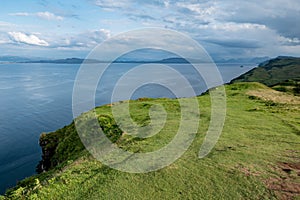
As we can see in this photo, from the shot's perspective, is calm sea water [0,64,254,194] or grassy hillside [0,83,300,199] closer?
grassy hillside [0,83,300,199]

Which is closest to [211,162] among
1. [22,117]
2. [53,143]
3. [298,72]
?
[53,143]

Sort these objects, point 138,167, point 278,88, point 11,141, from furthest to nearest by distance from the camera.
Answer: point 278,88 → point 11,141 → point 138,167

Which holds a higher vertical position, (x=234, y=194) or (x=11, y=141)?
(x=234, y=194)

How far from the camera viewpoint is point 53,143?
1527 inches

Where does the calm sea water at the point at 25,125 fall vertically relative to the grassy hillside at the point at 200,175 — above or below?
below

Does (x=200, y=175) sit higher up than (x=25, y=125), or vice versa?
(x=200, y=175)

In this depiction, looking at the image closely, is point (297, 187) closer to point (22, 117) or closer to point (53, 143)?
point (53, 143)

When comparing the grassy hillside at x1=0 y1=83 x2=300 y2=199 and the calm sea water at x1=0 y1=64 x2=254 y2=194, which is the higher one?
the grassy hillside at x1=0 y1=83 x2=300 y2=199

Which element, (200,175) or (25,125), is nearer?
(200,175)

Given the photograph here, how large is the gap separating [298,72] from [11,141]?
165m

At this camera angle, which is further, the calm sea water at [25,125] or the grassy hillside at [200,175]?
the calm sea water at [25,125]

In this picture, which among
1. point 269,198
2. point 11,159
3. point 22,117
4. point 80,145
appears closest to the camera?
point 269,198

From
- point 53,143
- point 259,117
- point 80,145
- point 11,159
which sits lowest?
point 11,159

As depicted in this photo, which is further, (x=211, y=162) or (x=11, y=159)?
(x=11, y=159)
